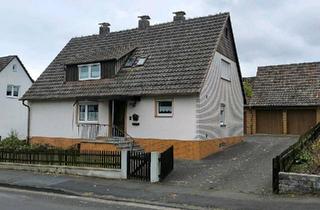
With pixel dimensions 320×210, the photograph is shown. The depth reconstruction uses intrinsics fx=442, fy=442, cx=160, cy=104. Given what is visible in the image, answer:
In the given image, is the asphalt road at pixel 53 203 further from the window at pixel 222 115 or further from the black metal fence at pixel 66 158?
the window at pixel 222 115

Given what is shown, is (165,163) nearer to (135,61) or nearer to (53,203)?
(53,203)

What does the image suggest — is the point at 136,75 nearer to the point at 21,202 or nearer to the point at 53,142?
the point at 53,142

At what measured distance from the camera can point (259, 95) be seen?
3403 cm

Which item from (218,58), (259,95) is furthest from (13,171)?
(259,95)

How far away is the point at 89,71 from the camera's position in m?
25.4

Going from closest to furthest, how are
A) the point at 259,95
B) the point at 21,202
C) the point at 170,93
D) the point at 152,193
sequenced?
the point at 21,202
the point at 152,193
the point at 170,93
the point at 259,95

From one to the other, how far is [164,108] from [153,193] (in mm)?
8776

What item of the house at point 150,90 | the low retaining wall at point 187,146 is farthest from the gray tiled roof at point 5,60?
the low retaining wall at point 187,146

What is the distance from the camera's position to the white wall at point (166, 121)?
822 inches

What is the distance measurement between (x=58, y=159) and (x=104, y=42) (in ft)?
38.7

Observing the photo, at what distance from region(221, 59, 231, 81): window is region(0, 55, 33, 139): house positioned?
20.1m

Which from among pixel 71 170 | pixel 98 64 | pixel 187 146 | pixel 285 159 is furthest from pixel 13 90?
pixel 285 159

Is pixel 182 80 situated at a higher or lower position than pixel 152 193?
higher

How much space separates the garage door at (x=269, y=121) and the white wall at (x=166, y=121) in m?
14.4
